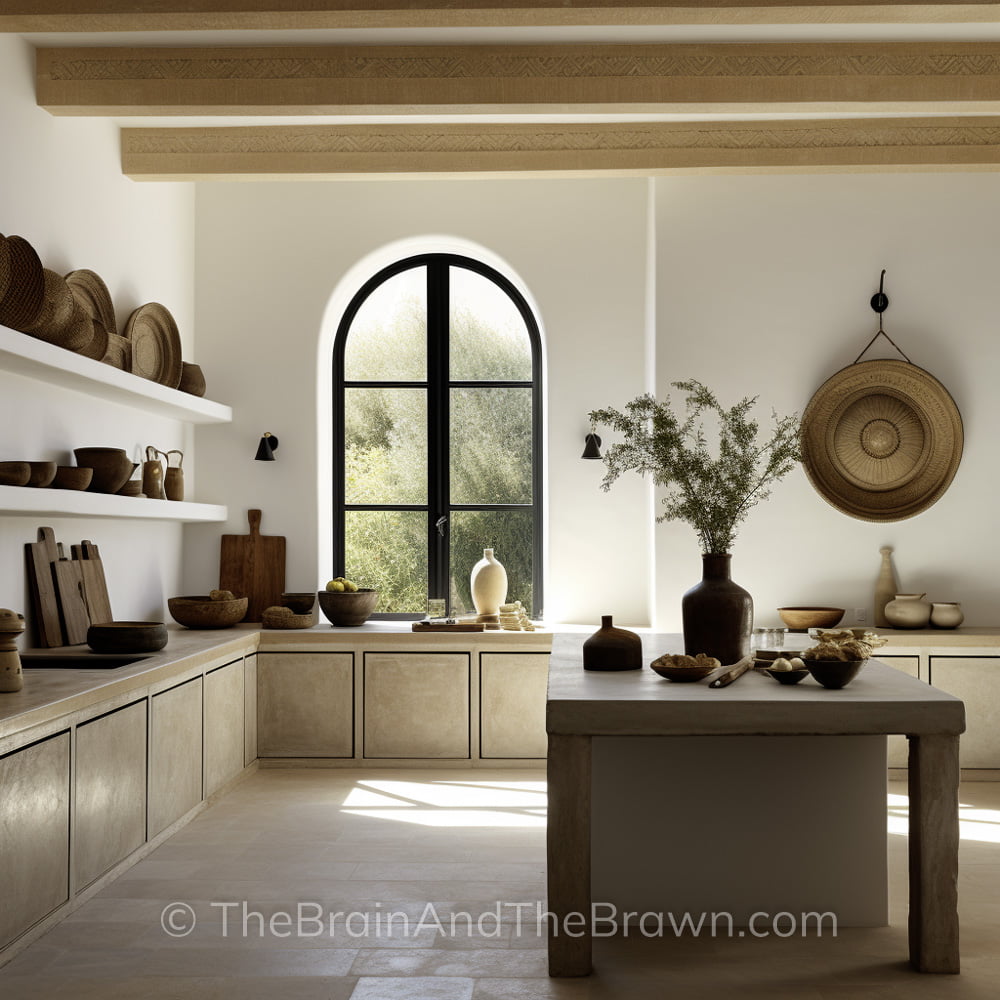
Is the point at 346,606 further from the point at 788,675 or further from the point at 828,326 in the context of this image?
the point at 788,675

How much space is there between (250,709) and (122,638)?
4.38ft

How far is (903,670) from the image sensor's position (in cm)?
556

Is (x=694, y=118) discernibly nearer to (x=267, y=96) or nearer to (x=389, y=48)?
(x=389, y=48)

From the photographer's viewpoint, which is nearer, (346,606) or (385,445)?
(346,606)

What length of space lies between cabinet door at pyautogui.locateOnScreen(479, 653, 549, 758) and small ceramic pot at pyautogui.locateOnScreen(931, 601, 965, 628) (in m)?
2.02

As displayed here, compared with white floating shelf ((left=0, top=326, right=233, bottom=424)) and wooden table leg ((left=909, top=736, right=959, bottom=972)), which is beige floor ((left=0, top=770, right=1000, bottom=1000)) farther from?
white floating shelf ((left=0, top=326, right=233, bottom=424))

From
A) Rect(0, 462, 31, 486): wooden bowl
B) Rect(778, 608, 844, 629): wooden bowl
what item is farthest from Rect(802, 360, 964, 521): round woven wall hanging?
Rect(0, 462, 31, 486): wooden bowl

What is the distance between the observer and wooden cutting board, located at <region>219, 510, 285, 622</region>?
21.2ft

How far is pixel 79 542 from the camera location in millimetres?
5023

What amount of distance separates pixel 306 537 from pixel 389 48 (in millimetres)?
2897

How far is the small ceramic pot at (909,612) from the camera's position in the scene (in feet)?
18.5

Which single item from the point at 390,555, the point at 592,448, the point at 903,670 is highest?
the point at 592,448

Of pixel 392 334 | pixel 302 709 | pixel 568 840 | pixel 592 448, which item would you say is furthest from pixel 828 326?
pixel 568 840

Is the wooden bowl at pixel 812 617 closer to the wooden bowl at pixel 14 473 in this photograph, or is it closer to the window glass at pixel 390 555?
the window glass at pixel 390 555
